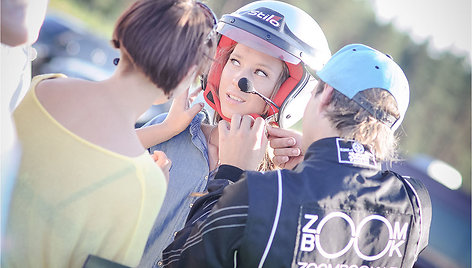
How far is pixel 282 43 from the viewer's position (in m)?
2.59

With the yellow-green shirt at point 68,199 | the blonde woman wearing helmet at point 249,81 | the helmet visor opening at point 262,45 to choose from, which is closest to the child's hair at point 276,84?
the blonde woman wearing helmet at point 249,81

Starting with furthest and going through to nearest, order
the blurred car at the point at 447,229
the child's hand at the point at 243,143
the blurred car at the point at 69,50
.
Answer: the blurred car at the point at 69,50 → the blurred car at the point at 447,229 → the child's hand at the point at 243,143

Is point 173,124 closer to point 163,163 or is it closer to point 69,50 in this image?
point 163,163

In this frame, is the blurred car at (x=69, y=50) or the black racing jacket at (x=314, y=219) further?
the blurred car at (x=69, y=50)

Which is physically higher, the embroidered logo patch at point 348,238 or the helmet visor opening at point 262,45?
the helmet visor opening at point 262,45

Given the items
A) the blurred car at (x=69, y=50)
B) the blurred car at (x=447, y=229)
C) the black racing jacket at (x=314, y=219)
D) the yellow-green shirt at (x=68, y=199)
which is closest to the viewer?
the yellow-green shirt at (x=68, y=199)

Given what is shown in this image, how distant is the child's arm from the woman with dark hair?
2.79 ft

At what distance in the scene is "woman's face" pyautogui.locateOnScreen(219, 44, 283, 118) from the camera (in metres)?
2.64

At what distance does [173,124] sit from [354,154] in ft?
3.29

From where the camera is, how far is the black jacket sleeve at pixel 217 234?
1771 millimetres

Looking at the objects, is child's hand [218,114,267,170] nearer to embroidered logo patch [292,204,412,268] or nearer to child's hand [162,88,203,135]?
child's hand [162,88,203,135]

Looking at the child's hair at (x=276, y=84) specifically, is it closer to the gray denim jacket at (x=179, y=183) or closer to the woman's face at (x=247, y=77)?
the woman's face at (x=247, y=77)

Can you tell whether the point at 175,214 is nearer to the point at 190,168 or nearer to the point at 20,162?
the point at 190,168

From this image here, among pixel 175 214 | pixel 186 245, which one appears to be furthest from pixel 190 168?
pixel 186 245
